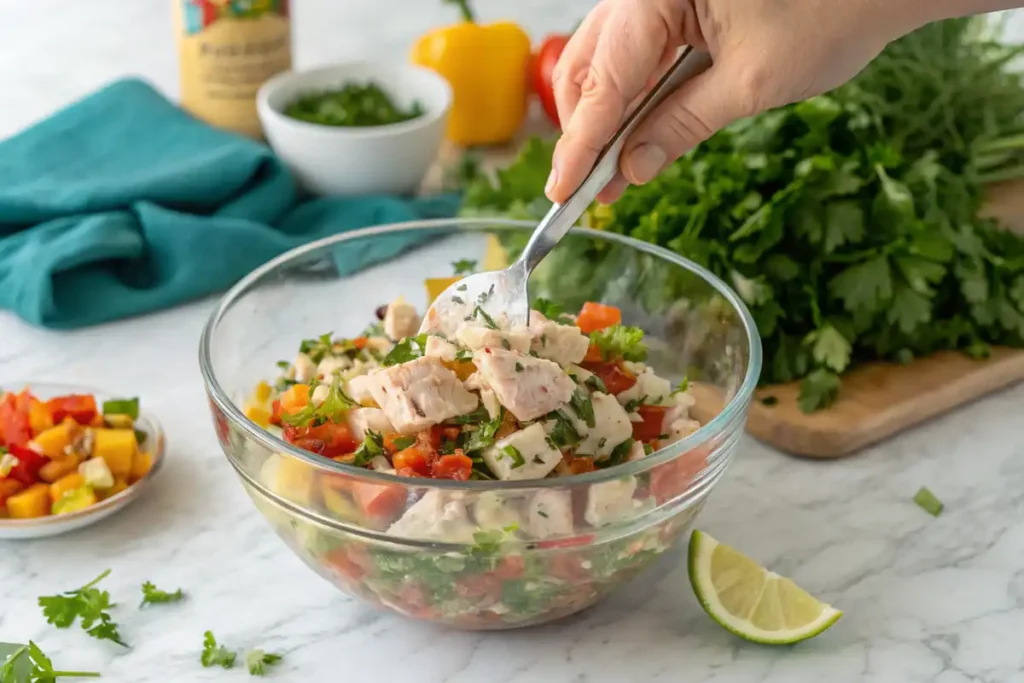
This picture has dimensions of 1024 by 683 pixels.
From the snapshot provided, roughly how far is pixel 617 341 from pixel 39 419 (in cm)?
84

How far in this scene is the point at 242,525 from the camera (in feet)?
5.54

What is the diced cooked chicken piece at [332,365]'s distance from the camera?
5.30 feet

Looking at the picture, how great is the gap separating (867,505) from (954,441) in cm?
26

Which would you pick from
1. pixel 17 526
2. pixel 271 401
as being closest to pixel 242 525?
pixel 271 401

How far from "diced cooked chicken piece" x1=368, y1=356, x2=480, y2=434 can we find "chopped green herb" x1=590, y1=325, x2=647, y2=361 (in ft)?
0.89

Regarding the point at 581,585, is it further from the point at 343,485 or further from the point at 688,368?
the point at 688,368

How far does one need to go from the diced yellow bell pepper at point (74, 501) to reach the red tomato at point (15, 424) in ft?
0.37

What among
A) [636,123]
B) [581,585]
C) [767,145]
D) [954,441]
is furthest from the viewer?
[767,145]

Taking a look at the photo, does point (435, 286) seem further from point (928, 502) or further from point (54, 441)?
point (928, 502)

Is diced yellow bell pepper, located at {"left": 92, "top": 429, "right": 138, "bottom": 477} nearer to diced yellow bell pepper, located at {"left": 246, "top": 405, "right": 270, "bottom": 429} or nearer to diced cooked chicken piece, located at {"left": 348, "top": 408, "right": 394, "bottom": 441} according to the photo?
diced yellow bell pepper, located at {"left": 246, "top": 405, "right": 270, "bottom": 429}

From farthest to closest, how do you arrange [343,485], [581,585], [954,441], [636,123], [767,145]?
[767,145] → [954,441] → [636,123] → [581,585] → [343,485]

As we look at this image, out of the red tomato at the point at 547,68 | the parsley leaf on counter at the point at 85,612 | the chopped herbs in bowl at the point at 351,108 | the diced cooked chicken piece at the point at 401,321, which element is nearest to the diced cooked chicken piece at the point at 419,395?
the diced cooked chicken piece at the point at 401,321

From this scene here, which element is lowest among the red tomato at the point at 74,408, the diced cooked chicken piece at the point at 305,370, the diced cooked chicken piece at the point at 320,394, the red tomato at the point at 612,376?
the red tomato at the point at 74,408

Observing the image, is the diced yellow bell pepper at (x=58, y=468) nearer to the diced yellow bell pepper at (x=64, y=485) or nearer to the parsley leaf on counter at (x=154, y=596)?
the diced yellow bell pepper at (x=64, y=485)
